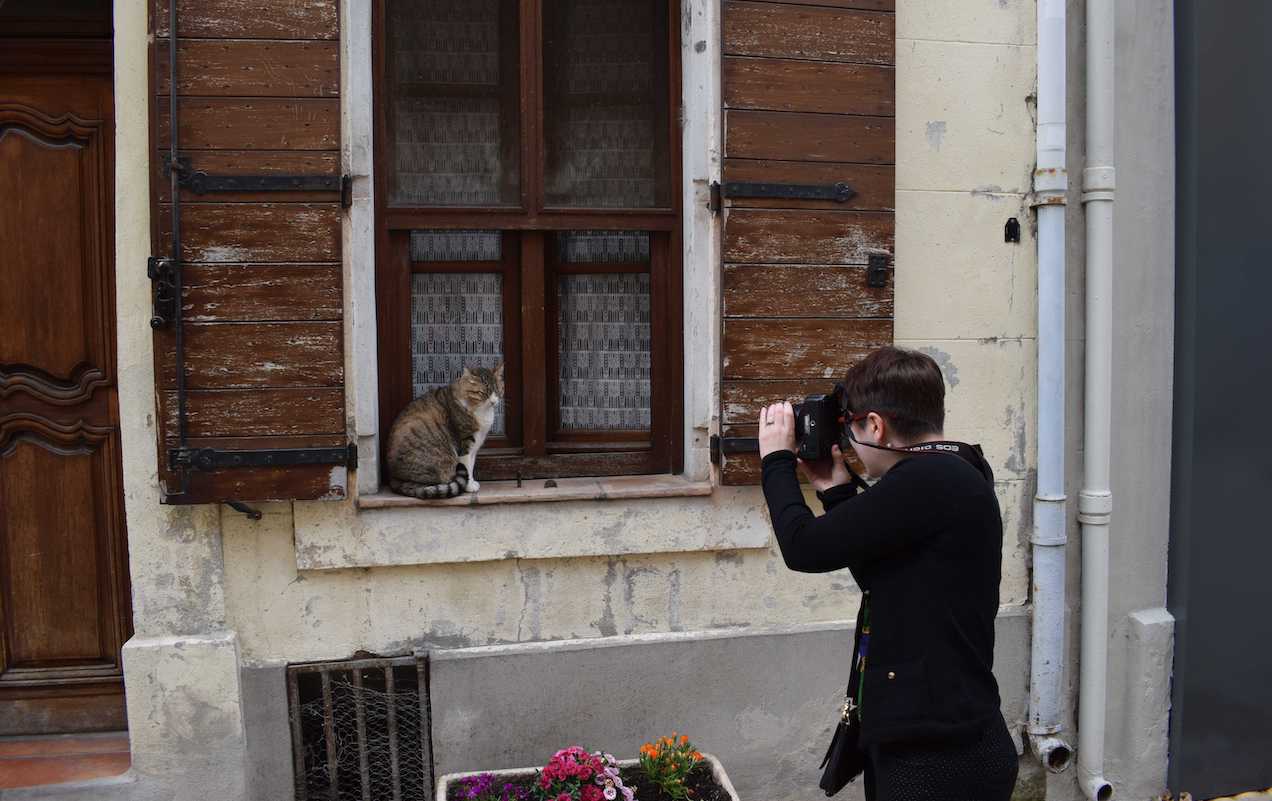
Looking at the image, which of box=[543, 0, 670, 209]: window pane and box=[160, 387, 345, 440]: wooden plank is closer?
box=[160, 387, 345, 440]: wooden plank

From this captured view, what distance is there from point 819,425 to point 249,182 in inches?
79.5

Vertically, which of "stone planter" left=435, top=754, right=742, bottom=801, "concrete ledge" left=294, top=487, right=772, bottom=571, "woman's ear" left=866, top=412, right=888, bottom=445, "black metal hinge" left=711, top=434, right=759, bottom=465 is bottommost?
"stone planter" left=435, top=754, right=742, bottom=801

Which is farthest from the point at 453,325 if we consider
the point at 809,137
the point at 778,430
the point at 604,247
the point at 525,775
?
the point at 778,430

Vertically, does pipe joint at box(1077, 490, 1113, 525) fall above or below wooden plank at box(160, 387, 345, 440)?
below

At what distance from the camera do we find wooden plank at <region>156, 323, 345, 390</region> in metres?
3.34

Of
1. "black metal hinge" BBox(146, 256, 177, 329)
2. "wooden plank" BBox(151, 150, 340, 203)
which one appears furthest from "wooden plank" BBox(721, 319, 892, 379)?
"black metal hinge" BBox(146, 256, 177, 329)

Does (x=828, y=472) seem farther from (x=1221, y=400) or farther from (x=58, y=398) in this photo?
(x=58, y=398)

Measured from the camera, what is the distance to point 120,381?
11.2ft

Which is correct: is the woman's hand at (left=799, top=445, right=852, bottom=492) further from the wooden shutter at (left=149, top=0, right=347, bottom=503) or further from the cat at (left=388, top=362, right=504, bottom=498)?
the wooden shutter at (left=149, top=0, right=347, bottom=503)

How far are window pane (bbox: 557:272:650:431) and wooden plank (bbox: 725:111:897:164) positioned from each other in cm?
64

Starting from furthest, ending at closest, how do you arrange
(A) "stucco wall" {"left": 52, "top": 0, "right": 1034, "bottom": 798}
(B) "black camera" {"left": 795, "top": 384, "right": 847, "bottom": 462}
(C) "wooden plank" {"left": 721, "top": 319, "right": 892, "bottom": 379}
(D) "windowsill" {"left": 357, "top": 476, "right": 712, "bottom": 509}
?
(C) "wooden plank" {"left": 721, "top": 319, "right": 892, "bottom": 379}, (D) "windowsill" {"left": 357, "top": 476, "right": 712, "bottom": 509}, (A) "stucco wall" {"left": 52, "top": 0, "right": 1034, "bottom": 798}, (B) "black camera" {"left": 795, "top": 384, "right": 847, "bottom": 462}

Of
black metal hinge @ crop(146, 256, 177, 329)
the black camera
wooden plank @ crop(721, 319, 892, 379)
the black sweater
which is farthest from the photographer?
wooden plank @ crop(721, 319, 892, 379)

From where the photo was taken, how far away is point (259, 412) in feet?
11.1

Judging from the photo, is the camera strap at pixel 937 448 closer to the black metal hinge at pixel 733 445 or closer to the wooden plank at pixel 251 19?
the black metal hinge at pixel 733 445
